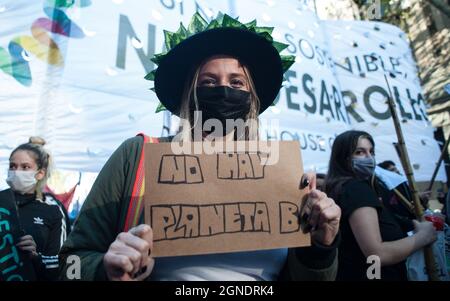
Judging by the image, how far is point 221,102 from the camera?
3.65ft

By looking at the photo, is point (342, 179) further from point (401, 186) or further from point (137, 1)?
point (137, 1)

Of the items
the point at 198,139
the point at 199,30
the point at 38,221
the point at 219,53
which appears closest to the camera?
the point at 198,139

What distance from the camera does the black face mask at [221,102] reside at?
1.12m

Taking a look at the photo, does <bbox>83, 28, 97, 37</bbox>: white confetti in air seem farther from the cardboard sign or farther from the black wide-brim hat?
the cardboard sign

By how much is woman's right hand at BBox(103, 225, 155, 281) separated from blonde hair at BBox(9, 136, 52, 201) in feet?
5.51

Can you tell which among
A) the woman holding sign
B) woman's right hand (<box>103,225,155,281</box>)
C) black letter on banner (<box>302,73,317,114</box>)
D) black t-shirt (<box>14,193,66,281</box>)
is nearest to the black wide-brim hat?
the woman holding sign

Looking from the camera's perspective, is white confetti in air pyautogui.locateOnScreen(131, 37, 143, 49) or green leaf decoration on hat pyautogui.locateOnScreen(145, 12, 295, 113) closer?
green leaf decoration on hat pyautogui.locateOnScreen(145, 12, 295, 113)

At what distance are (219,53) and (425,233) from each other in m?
1.29

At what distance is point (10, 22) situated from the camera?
7.27ft

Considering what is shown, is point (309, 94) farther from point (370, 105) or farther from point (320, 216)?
point (320, 216)

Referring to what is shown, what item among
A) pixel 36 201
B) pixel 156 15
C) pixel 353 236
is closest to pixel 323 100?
pixel 156 15

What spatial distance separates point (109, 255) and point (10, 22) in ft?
7.37

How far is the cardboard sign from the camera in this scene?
2.69 ft

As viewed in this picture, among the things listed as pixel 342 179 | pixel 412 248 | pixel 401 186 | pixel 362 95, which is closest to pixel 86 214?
pixel 342 179
